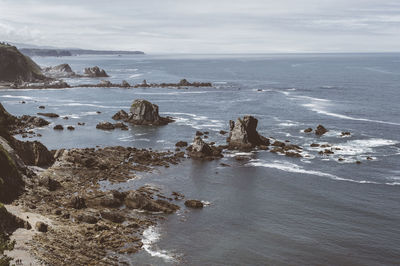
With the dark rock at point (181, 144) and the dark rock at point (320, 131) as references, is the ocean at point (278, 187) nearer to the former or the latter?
the dark rock at point (320, 131)

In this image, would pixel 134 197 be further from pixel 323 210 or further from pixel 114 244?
pixel 323 210

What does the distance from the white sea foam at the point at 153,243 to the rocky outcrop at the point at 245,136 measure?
43.2 m

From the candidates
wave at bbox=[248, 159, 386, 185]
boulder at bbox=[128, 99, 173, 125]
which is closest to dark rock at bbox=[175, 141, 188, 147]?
wave at bbox=[248, 159, 386, 185]

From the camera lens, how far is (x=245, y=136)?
8756 centimetres

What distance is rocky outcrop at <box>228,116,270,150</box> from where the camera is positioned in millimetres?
87406

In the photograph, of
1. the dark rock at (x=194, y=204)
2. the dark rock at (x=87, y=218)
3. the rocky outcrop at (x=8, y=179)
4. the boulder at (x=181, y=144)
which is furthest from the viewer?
the boulder at (x=181, y=144)

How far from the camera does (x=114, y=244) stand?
1687 inches

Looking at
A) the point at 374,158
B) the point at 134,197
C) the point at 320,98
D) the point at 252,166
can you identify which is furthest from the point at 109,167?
the point at 320,98

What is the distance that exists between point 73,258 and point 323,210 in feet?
115

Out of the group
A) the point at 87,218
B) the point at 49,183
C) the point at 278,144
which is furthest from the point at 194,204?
the point at 278,144

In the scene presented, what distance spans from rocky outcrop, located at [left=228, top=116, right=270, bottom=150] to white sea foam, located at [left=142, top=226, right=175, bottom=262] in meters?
43.2

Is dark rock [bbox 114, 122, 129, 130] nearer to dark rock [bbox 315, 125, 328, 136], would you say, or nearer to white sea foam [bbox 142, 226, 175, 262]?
dark rock [bbox 315, 125, 328, 136]

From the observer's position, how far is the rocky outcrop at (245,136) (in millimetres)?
87406

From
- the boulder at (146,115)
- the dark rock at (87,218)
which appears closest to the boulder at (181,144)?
the boulder at (146,115)
